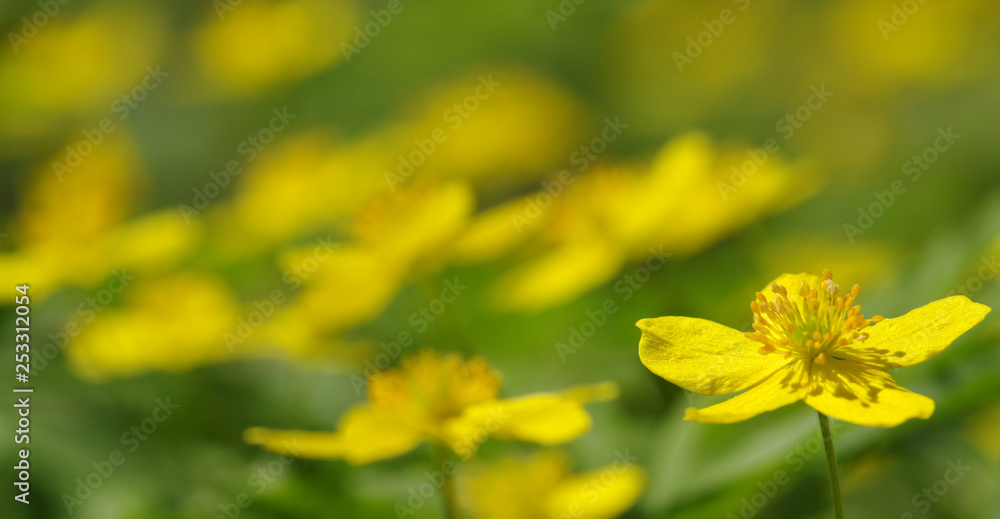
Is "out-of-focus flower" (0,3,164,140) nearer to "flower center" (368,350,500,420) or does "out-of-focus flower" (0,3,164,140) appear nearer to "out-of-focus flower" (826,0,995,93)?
"flower center" (368,350,500,420)

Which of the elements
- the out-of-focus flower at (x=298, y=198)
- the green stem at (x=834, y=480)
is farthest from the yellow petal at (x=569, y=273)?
the green stem at (x=834, y=480)

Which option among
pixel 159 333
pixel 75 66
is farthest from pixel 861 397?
pixel 75 66

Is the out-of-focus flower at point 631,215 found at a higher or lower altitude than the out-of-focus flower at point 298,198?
lower

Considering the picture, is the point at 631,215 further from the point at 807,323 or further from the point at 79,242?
the point at 79,242

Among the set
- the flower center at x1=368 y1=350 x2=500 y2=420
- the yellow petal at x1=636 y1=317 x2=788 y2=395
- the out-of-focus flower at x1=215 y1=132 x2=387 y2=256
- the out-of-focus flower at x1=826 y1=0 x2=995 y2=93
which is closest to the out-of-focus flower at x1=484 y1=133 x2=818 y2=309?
the flower center at x1=368 y1=350 x2=500 y2=420

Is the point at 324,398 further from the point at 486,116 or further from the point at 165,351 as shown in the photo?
the point at 486,116

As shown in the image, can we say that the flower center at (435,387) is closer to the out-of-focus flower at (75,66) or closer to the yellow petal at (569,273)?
the yellow petal at (569,273)
